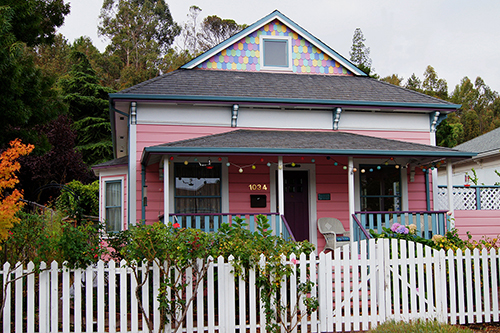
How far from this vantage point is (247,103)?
11109 millimetres

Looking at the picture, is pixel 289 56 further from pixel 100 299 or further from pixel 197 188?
pixel 100 299

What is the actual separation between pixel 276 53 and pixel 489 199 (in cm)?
718

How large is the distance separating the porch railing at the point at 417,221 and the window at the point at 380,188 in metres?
1.16

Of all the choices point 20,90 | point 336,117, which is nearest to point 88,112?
point 20,90

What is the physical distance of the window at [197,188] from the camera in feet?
35.1

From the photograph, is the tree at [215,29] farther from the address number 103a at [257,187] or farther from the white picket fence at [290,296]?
the white picket fence at [290,296]

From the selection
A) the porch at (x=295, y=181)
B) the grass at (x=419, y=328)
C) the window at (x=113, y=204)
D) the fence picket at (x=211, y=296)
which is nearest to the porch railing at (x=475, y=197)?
the porch at (x=295, y=181)

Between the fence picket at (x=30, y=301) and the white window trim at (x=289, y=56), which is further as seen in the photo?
the white window trim at (x=289, y=56)

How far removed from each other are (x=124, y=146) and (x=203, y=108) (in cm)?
567

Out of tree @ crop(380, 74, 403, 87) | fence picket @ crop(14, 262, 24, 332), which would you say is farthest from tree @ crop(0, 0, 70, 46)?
tree @ crop(380, 74, 403, 87)

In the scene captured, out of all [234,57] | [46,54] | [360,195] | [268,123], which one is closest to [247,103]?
[268,123]

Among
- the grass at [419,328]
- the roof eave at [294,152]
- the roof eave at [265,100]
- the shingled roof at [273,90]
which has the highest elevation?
the shingled roof at [273,90]

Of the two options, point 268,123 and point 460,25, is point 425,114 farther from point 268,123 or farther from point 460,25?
point 460,25

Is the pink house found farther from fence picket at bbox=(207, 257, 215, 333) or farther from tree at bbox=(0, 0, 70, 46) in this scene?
fence picket at bbox=(207, 257, 215, 333)
